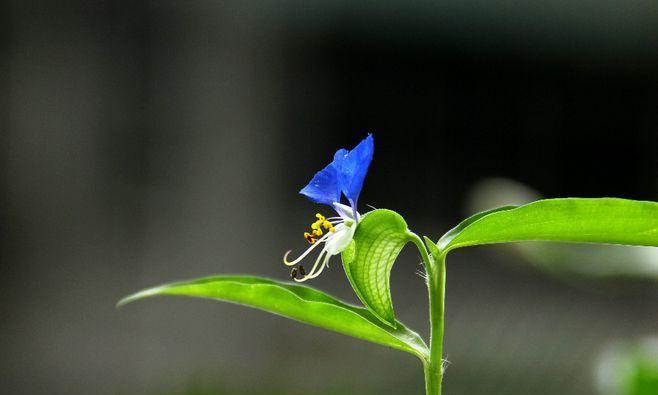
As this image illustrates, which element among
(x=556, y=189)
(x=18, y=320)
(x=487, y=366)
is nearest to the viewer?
(x=487, y=366)

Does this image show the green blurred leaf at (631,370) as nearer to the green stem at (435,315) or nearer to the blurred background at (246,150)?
the green stem at (435,315)

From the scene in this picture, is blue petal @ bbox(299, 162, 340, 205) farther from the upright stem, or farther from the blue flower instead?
the upright stem

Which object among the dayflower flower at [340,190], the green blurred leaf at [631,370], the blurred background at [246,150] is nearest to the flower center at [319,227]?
the dayflower flower at [340,190]

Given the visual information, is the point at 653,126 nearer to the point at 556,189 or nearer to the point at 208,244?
the point at 556,189

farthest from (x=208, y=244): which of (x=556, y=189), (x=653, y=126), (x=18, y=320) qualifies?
(x=653, y=126)

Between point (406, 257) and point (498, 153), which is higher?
point (498, 153)

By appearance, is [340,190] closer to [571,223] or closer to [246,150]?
[571,223]

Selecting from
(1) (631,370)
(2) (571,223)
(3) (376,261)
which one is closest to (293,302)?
(3) (376,261)
